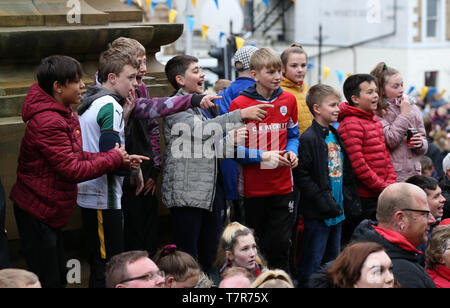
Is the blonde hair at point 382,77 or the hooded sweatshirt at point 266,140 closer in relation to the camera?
the hooded sweatshirt at point 266,140

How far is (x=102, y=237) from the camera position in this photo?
16.7 ft

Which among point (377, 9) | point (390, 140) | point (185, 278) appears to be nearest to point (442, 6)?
point (377, 9)

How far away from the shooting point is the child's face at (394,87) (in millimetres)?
6996

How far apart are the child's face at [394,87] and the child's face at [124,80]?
2.70 metres

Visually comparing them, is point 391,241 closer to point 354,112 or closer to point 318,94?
point 318,94

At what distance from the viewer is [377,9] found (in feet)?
96.9

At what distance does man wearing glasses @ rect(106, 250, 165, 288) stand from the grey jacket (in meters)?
1.42

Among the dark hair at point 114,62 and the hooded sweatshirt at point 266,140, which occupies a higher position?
the dark hair at point 114,62

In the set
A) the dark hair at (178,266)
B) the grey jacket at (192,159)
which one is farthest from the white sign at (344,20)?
the dark hair at (178,266)

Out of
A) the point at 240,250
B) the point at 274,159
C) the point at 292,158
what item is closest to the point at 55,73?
the point at 240,250

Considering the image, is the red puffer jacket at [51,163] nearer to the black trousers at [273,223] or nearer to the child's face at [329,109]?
the black trousers at [273,223]

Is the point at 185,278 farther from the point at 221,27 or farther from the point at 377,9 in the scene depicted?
the point at 377,9

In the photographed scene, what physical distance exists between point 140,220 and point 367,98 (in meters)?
2.22
